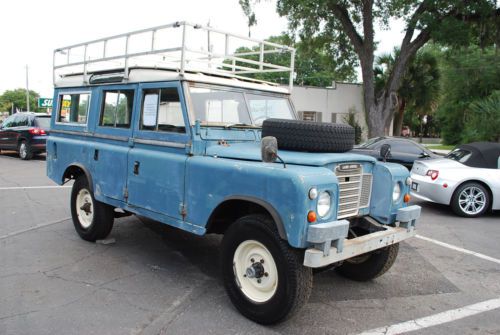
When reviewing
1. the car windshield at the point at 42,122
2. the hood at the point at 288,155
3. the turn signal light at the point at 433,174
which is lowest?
the turn signal light at the point at 433,174

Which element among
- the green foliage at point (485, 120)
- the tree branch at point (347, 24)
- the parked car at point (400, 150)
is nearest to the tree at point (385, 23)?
the tree branch at point (347, 24)

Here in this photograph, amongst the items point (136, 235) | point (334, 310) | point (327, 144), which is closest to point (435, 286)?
point (334, 310)

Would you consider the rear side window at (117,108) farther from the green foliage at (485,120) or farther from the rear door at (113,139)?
the green foliage at (485,120)

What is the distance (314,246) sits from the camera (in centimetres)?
343

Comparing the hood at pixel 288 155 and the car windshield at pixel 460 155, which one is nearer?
the hood at pixel 288 155

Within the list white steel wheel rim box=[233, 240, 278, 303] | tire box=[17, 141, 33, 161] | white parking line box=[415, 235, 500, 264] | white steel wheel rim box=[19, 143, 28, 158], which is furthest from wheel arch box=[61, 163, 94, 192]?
white steel wheel rim box=[19, 143, 28, 158]

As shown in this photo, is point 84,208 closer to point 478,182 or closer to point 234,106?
point 234,106

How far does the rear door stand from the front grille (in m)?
2.58

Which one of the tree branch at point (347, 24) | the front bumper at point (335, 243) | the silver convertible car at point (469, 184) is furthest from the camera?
the tree branch at point (347, 24)

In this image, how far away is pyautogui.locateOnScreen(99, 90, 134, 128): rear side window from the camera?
17.5 feet

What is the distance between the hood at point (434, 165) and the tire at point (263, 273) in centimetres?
598

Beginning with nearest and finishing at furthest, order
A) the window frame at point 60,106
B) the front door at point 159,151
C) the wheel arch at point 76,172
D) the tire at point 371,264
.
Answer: the front door at point 159,151
the tire at point 371,264
the wheel arch at point 76,172
the window frame at point 60,106

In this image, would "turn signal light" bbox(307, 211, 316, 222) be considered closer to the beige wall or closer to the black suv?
the black suv

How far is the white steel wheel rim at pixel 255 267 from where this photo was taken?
12.2 ft
